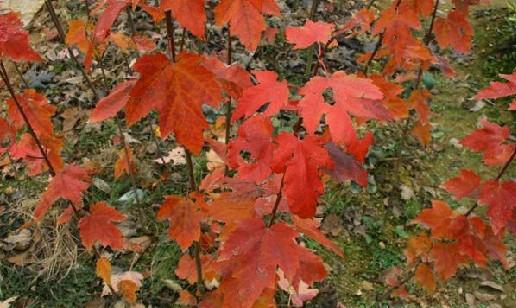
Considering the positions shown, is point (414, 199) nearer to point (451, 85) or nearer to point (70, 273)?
point (451, 85)

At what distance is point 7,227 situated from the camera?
307 cm

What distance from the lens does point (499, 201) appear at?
2145 millimetres

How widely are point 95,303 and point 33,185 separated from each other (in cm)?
101

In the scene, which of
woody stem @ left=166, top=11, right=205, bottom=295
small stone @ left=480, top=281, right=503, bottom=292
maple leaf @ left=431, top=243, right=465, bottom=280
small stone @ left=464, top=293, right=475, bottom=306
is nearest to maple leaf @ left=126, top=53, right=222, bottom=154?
woody stem @ left=166, top=11, right=205, bottom=295

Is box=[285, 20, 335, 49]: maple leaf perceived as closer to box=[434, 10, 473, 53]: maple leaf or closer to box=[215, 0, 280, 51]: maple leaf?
box=[215, 0, 280, 51]: maple leaf

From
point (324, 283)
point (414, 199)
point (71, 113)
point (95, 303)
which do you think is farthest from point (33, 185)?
point (414, 199)

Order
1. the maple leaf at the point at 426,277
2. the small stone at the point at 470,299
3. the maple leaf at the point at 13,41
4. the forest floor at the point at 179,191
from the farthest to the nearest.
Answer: the small stone at the point at 470,299, the forest floor at the point at 179,191, the maple leaf at the point at 426,277, the maple leaf at the point at 13,41

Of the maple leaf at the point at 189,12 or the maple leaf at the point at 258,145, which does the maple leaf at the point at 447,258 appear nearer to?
the maple leaf at the point at 258,145

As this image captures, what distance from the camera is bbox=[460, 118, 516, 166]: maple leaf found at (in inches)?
87.0

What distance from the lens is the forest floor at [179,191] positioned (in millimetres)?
2879

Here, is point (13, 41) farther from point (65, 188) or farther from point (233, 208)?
point (233, 208)

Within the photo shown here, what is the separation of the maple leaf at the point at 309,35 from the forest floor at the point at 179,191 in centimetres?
182

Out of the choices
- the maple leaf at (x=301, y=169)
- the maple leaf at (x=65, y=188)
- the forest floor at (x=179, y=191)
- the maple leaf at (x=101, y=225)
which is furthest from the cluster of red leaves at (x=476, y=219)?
the maple leaf at (x=65, y=188)

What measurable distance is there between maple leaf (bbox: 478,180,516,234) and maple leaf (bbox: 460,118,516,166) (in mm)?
126
